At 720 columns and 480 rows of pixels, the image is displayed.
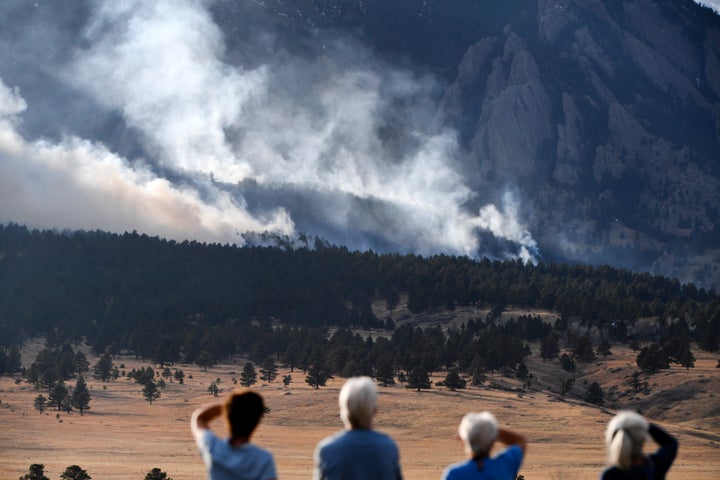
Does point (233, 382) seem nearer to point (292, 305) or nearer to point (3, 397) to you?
point (3, 397)

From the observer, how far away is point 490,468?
11117mm

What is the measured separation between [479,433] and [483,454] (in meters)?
0.34

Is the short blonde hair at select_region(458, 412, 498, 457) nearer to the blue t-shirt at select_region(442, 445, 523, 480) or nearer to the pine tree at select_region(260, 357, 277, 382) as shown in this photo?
the blue t-shirt at select_region(442, 445, 523, 480)

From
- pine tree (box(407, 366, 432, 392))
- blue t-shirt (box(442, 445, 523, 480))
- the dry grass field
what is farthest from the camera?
pine tree (box(407, 366, 432, 392))

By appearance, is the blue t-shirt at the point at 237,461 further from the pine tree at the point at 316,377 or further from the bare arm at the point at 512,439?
the pine tree at the point at 316,377

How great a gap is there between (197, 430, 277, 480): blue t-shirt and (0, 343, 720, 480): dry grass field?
56910 millimetres

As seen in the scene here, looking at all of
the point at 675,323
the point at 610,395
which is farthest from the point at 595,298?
the point at 610,395

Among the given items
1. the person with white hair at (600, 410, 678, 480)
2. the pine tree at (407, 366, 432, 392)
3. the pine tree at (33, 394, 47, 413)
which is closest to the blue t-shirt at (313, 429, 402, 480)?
the person with white hair at (600, 410, 678, 480)

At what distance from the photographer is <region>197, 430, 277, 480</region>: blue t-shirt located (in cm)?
1028

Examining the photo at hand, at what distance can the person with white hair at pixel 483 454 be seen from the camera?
35.7ft

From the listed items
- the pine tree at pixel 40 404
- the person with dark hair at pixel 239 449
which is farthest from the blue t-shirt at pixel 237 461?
the pine tree at pixel 40 404

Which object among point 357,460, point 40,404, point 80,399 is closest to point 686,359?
point 80,399

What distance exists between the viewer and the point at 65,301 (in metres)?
194

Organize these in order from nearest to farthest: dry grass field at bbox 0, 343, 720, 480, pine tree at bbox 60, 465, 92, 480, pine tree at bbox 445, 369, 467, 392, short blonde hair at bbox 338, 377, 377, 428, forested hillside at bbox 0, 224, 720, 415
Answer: short blonde hair at bbox 338, 377, 377, 428 → pine tree at bbox 60, 465, 92, 480 → dry grass field at bbox 0, 343, 720, 480 → pine tree at bbox 445, 369, 467, 392 → forested hillside at bbox 0, 224, 720, 415
